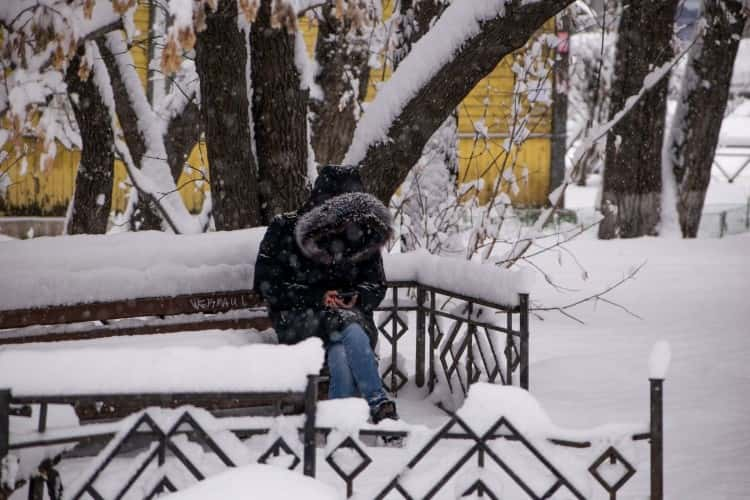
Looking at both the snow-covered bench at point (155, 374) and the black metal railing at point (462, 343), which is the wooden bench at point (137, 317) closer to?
the black metal railing at point (462, 343)

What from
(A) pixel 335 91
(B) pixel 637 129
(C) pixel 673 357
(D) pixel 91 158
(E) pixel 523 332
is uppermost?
(A) pixel 335 91

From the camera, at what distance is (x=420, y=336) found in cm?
650

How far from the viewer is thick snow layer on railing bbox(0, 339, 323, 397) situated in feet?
9.64

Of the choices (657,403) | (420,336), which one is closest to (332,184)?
(420,336)

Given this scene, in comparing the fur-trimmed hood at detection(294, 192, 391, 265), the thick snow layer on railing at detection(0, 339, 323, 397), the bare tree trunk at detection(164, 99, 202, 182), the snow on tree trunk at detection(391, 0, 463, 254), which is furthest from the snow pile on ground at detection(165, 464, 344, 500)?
the bare tree trunk at detection(164, 99, 202, 182)

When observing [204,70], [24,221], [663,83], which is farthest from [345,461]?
[24,221]

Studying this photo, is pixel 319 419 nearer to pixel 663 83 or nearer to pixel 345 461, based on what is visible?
pixel 345 461

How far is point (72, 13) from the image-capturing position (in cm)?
529

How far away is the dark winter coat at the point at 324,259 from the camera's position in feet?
17.4

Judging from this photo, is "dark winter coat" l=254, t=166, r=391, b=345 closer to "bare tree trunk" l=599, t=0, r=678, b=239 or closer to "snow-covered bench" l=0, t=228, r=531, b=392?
"snow-covered bench" l=0, t=228, r=531, b=392

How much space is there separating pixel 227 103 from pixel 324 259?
117cm

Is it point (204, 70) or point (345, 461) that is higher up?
point (204, 70)

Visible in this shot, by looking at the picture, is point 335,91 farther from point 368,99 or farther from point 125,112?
point 368,99

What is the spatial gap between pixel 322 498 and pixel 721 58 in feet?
38.1
